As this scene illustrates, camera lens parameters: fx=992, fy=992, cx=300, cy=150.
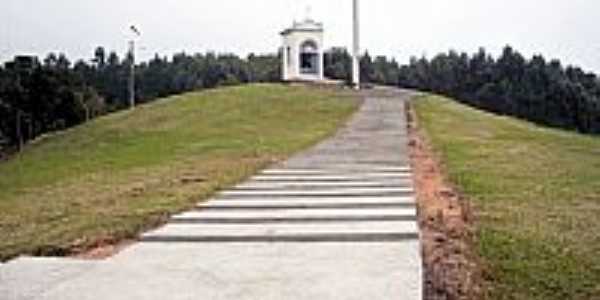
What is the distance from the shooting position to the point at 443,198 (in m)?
12.9

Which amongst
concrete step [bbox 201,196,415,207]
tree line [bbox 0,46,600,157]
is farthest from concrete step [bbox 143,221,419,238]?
tree line [bbox 0,46,600,157]

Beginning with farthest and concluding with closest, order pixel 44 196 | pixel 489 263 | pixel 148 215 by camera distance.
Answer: pixel 44 196 → pixel 148 215 → pixel 489 263

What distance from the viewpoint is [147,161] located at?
971 inches

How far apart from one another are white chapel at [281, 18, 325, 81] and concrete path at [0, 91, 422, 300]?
4313 centimetres

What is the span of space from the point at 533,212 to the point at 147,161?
14.9 metres

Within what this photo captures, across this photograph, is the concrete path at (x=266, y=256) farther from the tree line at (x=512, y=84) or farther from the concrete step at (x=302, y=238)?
the tree line at (x=512, y=84)

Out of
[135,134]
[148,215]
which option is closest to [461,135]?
[135,134]

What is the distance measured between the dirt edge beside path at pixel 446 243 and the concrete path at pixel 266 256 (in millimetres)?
142

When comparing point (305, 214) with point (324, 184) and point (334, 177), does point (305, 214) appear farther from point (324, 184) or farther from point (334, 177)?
point (334, 177)

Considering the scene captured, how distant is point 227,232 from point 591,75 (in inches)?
3588

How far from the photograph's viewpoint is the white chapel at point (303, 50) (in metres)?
57.1

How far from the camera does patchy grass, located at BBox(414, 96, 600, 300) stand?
7469mm

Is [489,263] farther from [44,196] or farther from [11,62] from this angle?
[11,62]

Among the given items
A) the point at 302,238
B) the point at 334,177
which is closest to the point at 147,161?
the point at 334,177
